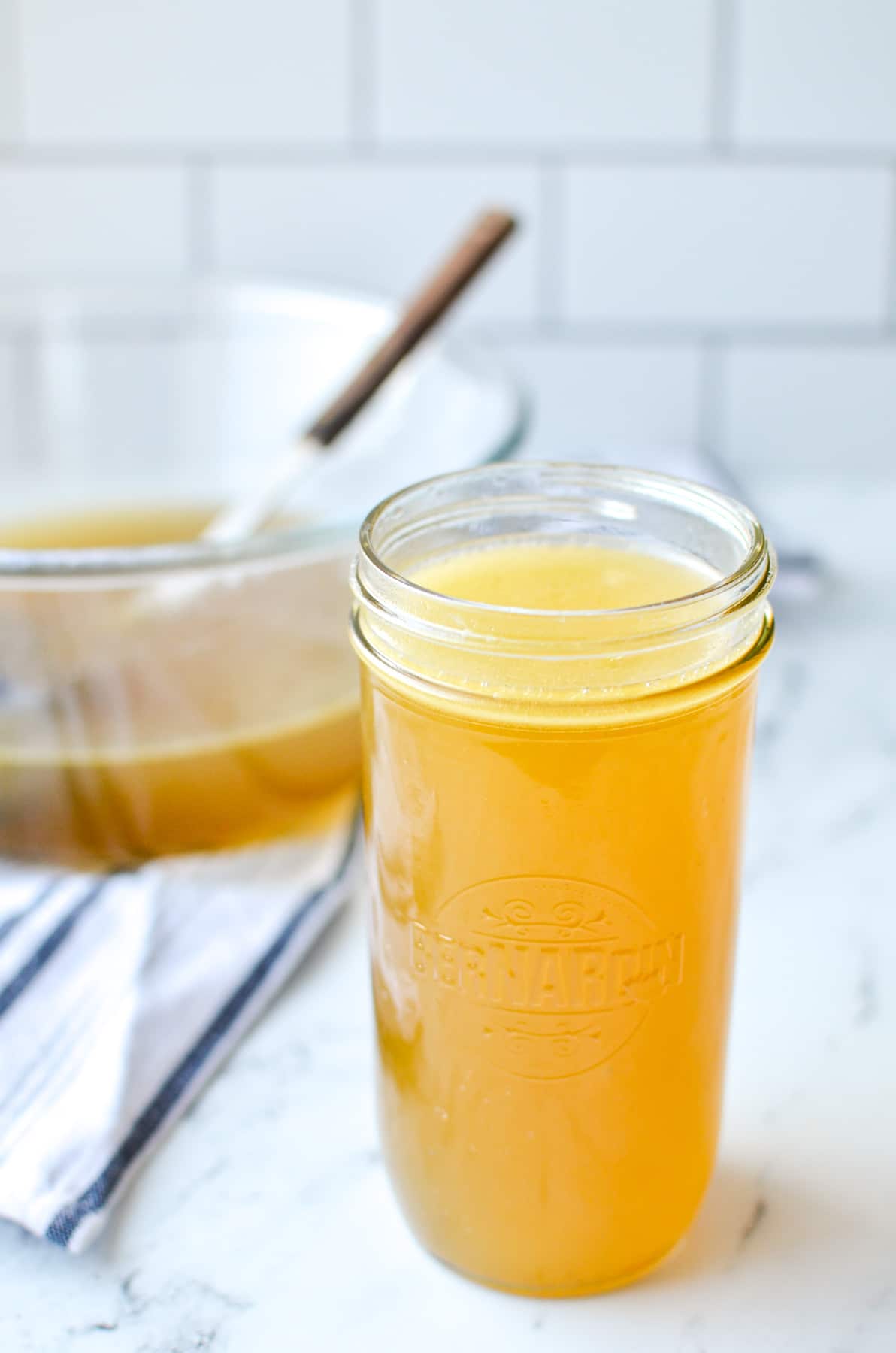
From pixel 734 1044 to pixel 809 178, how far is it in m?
0.81

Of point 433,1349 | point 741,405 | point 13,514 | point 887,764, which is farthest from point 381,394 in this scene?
point 433,1349

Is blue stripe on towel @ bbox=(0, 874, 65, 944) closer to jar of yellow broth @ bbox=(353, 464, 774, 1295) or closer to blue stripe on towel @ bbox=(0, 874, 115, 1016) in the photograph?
blue stripe on towel @ bbox=(0, 874, 115, 1016)

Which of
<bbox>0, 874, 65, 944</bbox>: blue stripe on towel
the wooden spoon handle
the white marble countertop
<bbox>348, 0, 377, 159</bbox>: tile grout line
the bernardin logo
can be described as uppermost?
<bbox>348, 0, 377, 159</bbox>: tile grout line

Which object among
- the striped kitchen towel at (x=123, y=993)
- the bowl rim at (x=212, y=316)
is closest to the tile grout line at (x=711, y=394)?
the bowl rim at (x=212, y=316)

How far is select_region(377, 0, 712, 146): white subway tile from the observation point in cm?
112

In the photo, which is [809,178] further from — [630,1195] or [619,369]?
[630,1195]

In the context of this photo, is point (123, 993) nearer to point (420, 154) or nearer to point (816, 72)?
point (420, 154)

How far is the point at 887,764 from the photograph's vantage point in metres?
0.83

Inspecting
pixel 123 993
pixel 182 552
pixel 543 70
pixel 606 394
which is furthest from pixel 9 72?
pixel 123 993

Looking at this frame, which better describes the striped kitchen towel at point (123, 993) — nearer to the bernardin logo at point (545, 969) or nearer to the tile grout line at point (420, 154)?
the bernardin logo at point (545, 969)

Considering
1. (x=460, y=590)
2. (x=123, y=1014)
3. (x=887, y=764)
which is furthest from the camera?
(x=887, y=764)

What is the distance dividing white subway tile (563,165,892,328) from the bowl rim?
0.72 ft

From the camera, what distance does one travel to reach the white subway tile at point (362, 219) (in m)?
1.18

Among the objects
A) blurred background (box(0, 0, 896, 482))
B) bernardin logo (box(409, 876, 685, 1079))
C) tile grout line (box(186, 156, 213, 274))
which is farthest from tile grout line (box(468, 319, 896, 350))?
bernardin logo (box(409, 876, 685, 1079))
